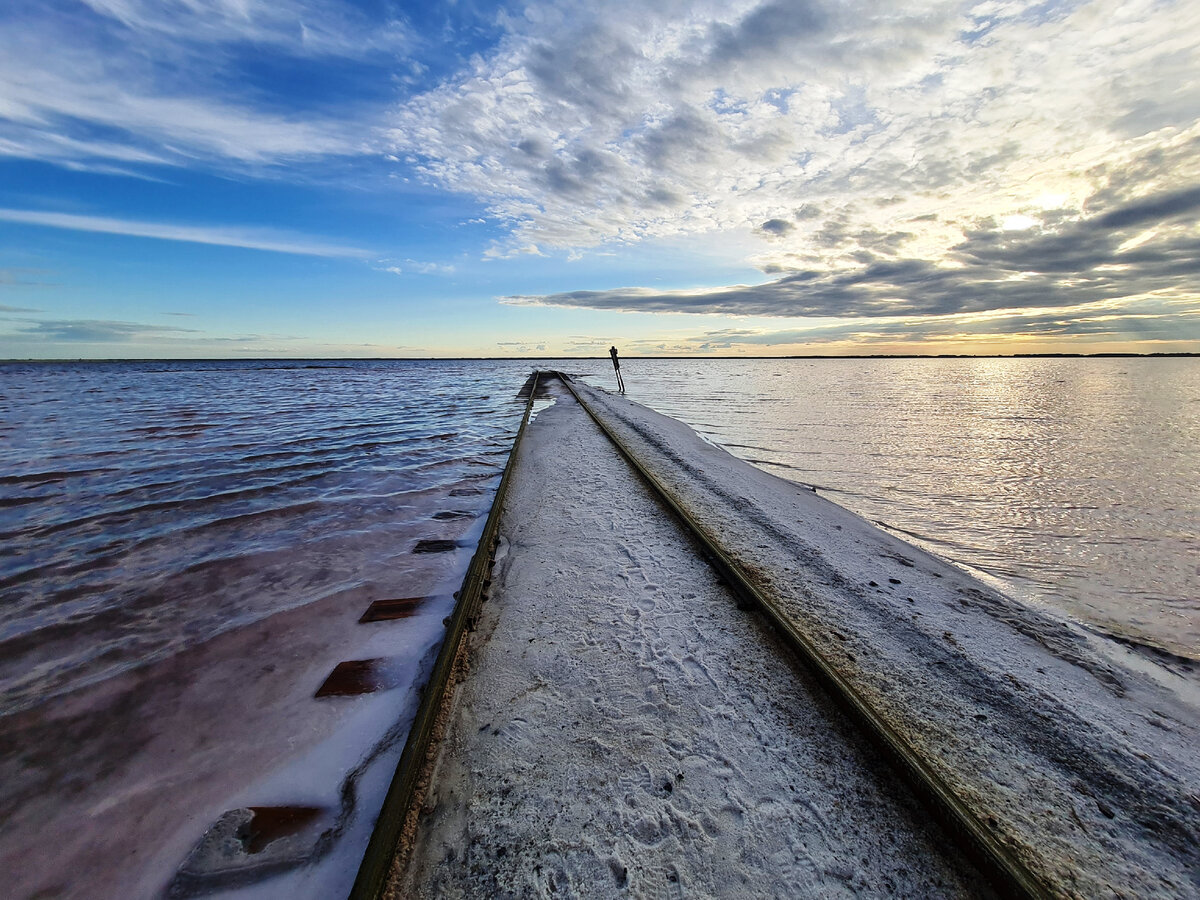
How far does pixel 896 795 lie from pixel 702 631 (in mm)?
1492

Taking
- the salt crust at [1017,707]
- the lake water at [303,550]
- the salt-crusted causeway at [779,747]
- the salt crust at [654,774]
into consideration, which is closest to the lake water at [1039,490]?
the lake water at [303,550]

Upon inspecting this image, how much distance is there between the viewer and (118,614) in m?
4.10

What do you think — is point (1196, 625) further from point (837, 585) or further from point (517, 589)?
point (517, 589)

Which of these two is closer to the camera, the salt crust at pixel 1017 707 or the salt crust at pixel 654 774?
the salt crust at pixel 654 774

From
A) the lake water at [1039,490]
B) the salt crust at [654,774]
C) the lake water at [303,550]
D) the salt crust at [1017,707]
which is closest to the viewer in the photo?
the salt crust at [654,774]

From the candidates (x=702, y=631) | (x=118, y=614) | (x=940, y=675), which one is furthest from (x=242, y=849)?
(x=940, y=675)

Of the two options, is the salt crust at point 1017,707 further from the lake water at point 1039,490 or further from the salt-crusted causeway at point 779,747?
the lake water at point 1039,490

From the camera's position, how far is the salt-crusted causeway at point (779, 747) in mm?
1885

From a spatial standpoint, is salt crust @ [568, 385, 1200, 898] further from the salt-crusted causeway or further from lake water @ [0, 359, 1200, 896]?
lake water @ [0, 359, 1200, 896]

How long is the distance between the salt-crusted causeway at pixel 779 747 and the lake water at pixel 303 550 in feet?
1.77

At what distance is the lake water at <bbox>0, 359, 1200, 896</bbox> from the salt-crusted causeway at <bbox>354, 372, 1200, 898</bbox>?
54 centimetres

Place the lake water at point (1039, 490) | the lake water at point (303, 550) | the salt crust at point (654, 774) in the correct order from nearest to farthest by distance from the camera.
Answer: the salt crust at point (654, 774), the lake water at point (303, 550), the lake water at point (1039, 490)

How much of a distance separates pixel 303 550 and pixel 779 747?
516cm

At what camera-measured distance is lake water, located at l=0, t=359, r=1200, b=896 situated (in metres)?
2.61
